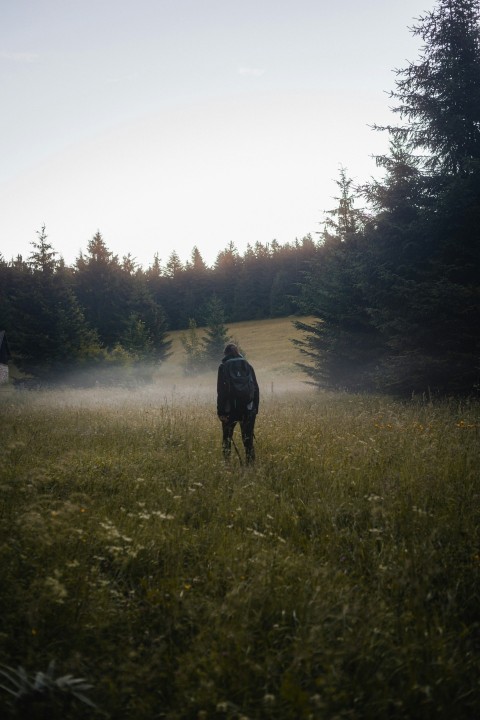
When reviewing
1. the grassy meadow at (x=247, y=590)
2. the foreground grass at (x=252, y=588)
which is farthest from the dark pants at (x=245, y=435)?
the foreground grass at (x=252, y=588)

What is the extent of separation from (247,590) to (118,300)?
4624 centimetres

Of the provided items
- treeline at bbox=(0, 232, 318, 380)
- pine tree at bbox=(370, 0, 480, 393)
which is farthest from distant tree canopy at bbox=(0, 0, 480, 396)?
treeline at bbox=(0, 232, 318, 380)

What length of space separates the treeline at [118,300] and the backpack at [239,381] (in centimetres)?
1412

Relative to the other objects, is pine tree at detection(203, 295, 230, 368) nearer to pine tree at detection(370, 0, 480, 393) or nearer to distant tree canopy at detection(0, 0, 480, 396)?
distant tree canopy at detection(0, 0, 480, 396)

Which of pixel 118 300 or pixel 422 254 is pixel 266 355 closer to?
pixel 118 300

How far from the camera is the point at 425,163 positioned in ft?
41.2

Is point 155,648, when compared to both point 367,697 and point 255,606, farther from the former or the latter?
point 367,697

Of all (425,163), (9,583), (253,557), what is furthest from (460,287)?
(9,583)

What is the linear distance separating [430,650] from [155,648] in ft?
5.79

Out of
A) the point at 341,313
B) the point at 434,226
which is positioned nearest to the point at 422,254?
the point at 434,226

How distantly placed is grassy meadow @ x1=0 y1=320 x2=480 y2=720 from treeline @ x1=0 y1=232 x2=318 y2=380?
54.1 ft

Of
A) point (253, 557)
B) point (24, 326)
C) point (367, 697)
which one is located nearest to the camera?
point (367, 697)

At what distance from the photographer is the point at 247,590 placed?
3.02 m

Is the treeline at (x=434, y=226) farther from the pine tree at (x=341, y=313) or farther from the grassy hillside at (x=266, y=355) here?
the grassy hillside at (x=266, y=355)
